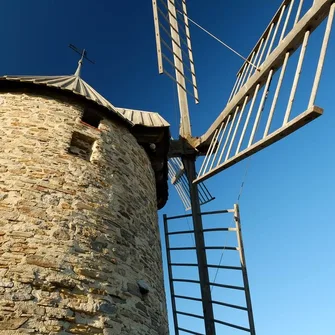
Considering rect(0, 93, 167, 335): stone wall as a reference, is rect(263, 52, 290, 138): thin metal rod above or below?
above

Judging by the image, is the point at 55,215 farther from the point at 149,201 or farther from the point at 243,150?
the point at 243,150

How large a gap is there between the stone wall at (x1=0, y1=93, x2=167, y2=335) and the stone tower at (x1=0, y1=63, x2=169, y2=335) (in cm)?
1

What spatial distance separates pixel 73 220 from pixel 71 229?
0.43ft

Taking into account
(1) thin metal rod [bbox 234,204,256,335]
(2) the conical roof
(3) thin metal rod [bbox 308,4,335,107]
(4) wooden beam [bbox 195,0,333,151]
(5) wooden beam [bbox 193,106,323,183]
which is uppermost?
(2) the conical roof

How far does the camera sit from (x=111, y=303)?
12.3 ft

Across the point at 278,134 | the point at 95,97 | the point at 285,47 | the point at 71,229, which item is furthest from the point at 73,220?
the point at 285,47

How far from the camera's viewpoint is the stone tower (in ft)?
11.1

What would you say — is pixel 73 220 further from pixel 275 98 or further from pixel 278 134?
pixel 275 98

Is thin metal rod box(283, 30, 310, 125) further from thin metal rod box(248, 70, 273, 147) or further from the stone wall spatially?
the stone wall

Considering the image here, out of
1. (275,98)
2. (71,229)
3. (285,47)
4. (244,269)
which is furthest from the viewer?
(244,269)

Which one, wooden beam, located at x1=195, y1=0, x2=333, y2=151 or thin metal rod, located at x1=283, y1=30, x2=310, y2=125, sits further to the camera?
wooden beam, located at x1=195, y1=0, x2=333, y2=151

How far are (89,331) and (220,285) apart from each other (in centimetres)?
307

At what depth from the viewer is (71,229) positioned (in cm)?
396

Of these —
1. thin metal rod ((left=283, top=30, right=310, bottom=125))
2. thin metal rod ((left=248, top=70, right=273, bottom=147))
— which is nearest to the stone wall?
thin metal rod ((left=248, top=70, right=273, bottom=147))
